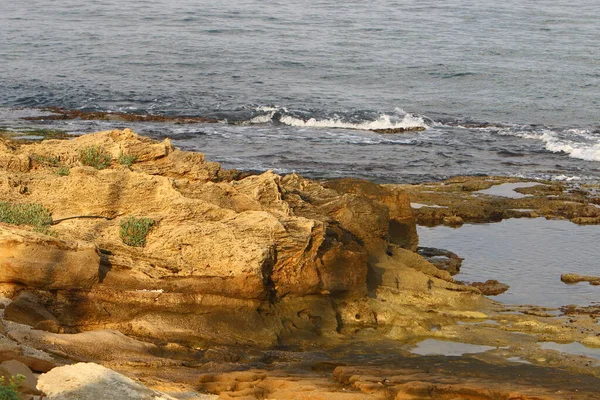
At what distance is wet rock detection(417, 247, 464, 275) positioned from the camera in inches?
586

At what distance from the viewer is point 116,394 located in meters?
6.80

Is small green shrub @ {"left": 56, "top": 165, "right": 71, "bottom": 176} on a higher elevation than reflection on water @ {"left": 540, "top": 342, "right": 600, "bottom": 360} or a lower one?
higher

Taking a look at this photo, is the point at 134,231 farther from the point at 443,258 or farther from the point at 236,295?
the point at 443,258

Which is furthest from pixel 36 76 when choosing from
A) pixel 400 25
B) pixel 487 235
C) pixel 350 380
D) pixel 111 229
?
pixel 350 380

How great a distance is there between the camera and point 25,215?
10.8 meters

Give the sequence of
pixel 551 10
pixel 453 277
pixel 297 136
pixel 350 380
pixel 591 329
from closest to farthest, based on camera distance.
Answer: pixel 350 380, pixel 591 329, pixel 453 277, pixel 297 136, pixel 551 10

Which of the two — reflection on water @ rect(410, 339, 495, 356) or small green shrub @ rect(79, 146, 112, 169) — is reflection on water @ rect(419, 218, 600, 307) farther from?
small green shrub @ rect(79, 146, 112, 169)

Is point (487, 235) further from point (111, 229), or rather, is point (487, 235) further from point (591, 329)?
point (111, 229)

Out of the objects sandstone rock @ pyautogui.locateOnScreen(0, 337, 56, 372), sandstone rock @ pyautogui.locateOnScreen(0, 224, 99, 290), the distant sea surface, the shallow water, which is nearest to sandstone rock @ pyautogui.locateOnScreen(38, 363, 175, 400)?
sandstone rock @ pyautogui.locateOnScreen(0, 337, 56, 372)

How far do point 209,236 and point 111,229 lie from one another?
45.8 inches

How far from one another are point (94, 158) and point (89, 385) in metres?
6.80

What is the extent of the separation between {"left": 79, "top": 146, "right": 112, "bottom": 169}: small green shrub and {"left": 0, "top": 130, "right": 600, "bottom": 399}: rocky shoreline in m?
0.05

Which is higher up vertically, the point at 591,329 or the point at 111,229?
the point at 111,229

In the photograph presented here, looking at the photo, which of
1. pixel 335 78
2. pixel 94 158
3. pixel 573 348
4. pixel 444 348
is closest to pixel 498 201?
pixel 573 348
